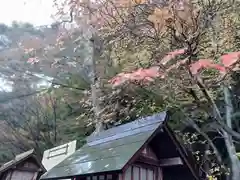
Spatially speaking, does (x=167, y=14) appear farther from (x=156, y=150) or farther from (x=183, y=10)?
(x=156, y=150)

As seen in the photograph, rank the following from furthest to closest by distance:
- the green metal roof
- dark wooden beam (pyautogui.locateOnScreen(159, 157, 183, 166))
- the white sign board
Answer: the white sign board < dark wooden beam (pyautogui.locateOnScreen(159, 157, 183, 166)) < the green metal roof

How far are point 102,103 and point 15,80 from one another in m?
7.67

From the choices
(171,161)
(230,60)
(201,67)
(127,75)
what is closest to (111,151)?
(171,161)

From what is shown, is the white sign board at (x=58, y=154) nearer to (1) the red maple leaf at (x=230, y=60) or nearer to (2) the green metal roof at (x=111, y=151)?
(2) the green metal roof at (x=111, y=151)

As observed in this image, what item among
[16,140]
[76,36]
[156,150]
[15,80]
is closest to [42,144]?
[16,140]

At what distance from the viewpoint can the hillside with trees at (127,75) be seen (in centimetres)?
396

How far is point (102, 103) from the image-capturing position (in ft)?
24.4

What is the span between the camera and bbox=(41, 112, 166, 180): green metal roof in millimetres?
4215

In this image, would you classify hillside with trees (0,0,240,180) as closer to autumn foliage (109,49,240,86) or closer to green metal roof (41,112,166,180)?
autumn foliage (109,49,240,86)

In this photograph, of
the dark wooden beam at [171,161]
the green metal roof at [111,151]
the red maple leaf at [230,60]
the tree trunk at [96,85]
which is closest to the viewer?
the red maple leaf at [230,60]

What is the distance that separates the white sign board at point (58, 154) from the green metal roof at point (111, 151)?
1.96 metres

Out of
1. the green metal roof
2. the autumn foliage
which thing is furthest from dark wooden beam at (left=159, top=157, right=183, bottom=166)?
the autumn foliage

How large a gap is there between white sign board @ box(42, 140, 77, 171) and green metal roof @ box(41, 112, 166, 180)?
1.96 m

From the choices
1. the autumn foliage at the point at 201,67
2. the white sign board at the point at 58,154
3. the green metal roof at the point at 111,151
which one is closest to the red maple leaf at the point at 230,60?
the autumn foliage at the point at 201,67
